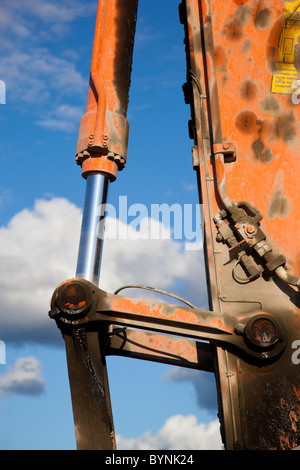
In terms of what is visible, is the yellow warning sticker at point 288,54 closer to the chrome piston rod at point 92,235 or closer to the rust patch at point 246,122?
the rust patch at point 246,122

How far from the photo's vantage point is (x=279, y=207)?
13.2 ft

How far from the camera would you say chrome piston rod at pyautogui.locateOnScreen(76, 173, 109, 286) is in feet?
13.2

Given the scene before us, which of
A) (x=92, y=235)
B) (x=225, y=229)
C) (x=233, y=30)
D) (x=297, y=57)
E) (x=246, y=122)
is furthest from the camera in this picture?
(x=233, y=30)

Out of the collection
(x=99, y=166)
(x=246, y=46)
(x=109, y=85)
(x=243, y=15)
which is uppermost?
(x=243, y=15)

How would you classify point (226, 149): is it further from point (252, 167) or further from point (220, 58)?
point (220, 58)

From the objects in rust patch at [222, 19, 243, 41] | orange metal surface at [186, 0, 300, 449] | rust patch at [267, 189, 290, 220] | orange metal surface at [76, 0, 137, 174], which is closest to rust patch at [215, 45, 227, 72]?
orange metal surface at [186, 0, 300, 449]

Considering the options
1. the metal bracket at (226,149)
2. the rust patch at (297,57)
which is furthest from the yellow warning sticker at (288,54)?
the metal bracket at (226,149)

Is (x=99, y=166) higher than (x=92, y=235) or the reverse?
higher

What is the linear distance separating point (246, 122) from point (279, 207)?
0.67m

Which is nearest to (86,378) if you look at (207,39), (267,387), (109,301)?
(109,301)

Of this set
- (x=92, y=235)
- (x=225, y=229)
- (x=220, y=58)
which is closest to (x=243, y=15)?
(x=220, y=58)

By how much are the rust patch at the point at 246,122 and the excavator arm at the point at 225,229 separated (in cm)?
1

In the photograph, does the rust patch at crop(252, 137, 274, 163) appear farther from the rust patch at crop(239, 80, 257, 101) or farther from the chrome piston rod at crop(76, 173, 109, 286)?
the chrome piston rod at crop(76, 173, 109, 286)

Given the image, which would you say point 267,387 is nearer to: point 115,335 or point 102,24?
point 115,335
